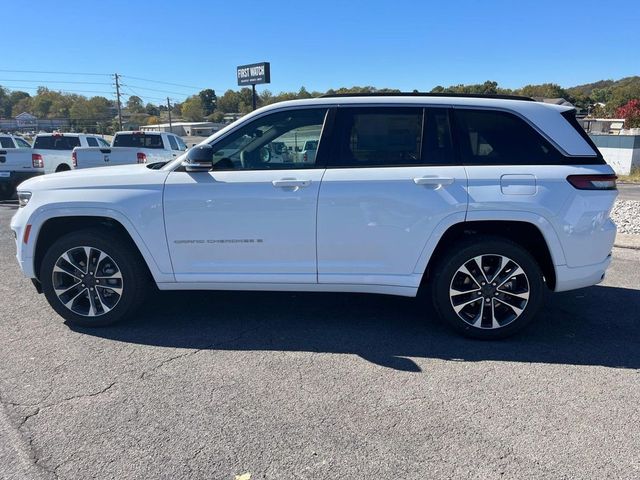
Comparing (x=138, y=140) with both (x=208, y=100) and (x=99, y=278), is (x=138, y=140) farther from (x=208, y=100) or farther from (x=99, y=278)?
(x=208, y=100)

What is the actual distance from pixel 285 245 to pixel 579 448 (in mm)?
2459

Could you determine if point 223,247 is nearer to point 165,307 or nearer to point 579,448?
point 165,307

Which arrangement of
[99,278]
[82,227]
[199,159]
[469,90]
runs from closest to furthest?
[199,159] < [99,278] < [82,227] < [469,90]

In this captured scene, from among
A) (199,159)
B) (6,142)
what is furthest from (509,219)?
(6,142)

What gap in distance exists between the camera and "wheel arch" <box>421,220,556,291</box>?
404 centimetres

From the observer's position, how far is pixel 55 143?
15.8 meters

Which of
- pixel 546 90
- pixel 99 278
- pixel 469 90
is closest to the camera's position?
pixel 99 278

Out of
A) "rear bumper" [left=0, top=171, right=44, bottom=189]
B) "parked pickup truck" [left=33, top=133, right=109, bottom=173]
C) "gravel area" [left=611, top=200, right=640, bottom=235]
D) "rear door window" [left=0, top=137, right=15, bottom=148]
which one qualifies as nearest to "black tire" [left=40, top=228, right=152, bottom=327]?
"gravel area" [left=611, top=200, right=640, bottom=235]

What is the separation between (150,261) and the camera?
4258 millimetres

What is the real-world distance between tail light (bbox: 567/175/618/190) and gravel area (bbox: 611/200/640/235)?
211 inches

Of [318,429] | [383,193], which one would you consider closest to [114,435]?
[318,429]

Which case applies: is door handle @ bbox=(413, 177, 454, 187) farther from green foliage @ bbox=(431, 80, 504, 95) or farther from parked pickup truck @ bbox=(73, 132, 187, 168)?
parked pickup truck @ bbox=(73, 132, 187, 168)

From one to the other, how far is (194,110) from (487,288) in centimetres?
12517

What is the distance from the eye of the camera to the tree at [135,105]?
444ft
